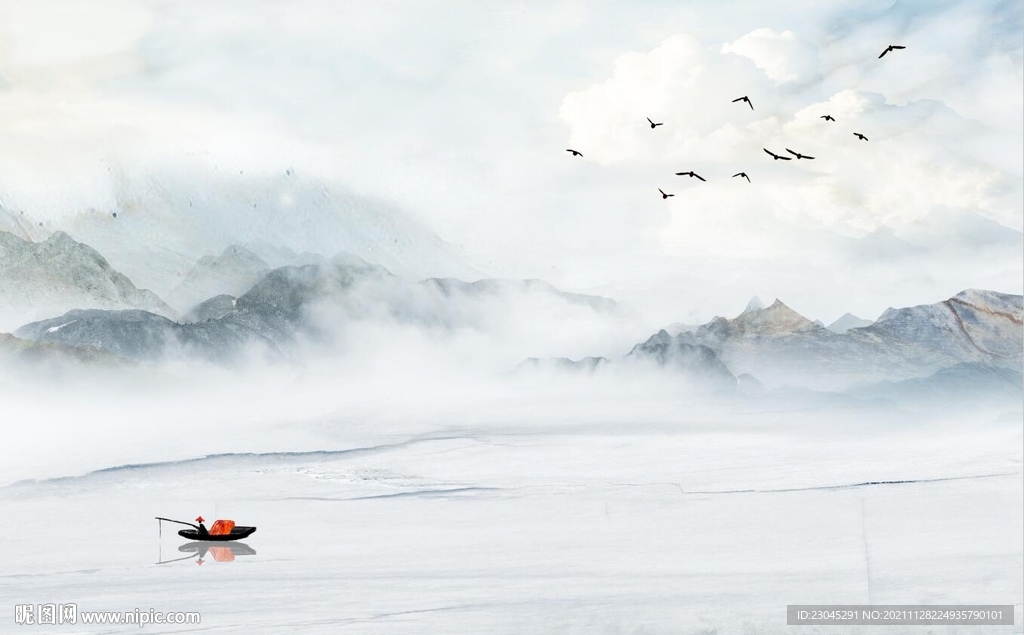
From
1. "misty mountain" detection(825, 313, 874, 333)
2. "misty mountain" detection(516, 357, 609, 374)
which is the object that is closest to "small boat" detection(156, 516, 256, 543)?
"misty mountain" detection(516, 357, 609, 374)

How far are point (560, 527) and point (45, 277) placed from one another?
3657 mm

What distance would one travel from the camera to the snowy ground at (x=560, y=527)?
7.13m

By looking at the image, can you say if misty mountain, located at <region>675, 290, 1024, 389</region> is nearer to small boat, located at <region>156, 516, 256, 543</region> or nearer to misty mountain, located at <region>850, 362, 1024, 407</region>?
misty mountain, located at <region>850, 362, 1024, 407</region>

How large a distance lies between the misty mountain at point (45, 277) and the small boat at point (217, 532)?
1472mm

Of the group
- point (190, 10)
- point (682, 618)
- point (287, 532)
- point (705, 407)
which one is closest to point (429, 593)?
point (287, 532)

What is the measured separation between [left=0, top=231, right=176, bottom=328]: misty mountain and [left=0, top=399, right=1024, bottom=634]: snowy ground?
1072mm

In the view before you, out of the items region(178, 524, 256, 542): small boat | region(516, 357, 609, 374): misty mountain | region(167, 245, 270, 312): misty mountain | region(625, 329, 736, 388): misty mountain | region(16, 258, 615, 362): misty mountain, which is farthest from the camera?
region(625, 329, 736, 388): misty mountain

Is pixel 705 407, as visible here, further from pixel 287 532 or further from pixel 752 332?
pixel 287 532

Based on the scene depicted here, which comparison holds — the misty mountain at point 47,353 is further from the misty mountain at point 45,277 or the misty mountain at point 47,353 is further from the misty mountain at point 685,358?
the misty mountain at point 685,358

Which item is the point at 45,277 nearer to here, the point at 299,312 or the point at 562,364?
the point at 299,312

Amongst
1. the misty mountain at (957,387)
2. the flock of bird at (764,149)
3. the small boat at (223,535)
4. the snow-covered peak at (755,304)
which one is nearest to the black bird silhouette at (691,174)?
the flock of bird at (764,149)

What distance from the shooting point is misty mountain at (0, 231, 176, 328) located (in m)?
7.20

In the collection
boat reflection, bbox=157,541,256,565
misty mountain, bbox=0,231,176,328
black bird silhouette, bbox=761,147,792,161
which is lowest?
boat reflection, bbox=157,541,256,565

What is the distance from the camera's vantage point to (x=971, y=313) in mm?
8703
